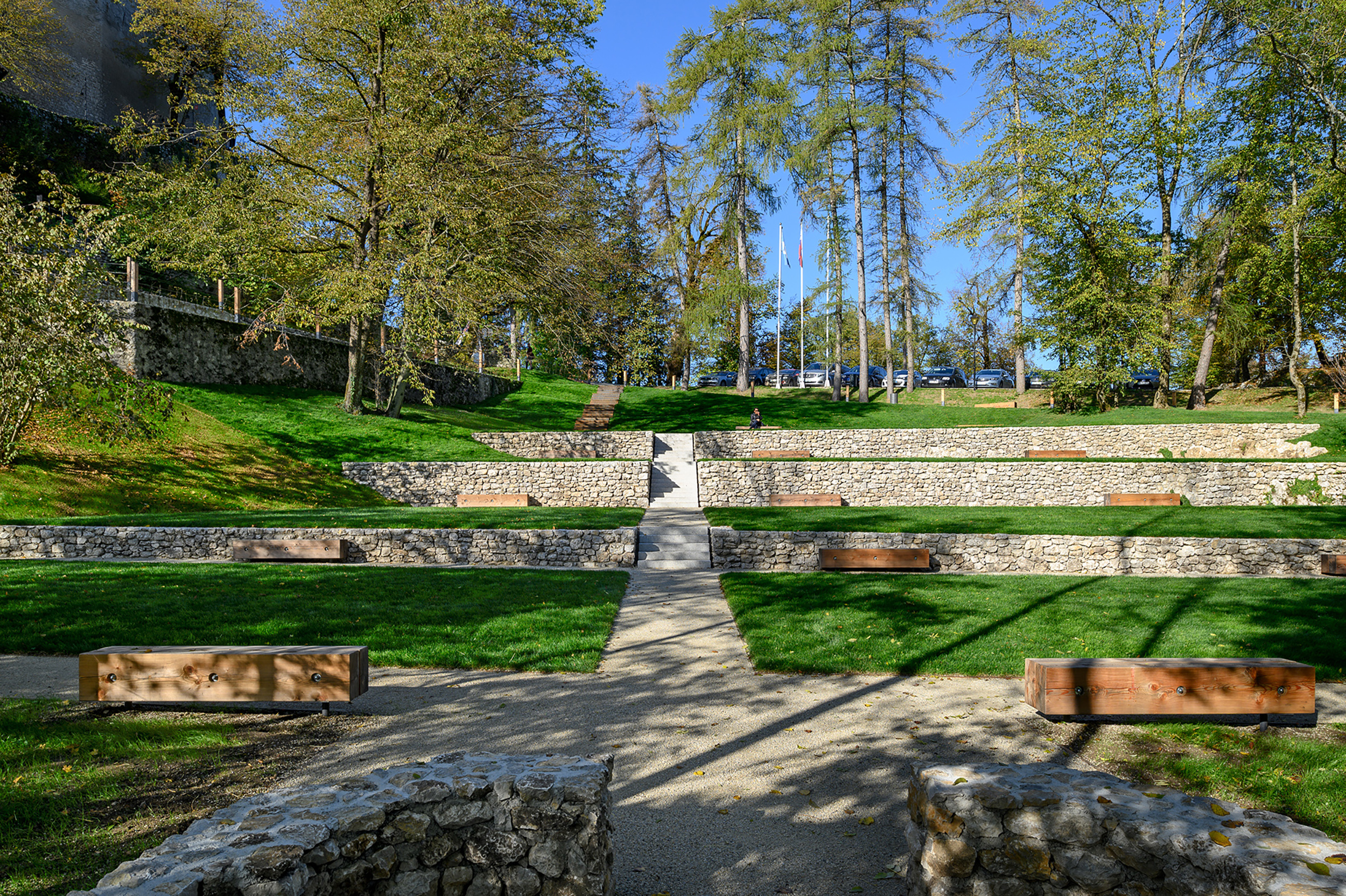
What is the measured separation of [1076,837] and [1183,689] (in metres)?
3.03

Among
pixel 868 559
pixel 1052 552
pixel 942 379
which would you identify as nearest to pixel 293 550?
pixel 868 559

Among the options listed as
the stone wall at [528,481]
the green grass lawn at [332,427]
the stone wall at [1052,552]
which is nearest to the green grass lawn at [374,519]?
the stone wall at [528,481]

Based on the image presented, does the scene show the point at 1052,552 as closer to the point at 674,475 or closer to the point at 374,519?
the point at 674,475

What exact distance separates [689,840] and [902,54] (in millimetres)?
34309

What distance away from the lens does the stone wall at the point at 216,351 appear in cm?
2077

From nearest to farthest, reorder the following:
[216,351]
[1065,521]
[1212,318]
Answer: [1065,521] < [216,351] < [1212,318]

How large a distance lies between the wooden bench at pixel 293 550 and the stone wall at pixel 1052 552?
6680 millimetres

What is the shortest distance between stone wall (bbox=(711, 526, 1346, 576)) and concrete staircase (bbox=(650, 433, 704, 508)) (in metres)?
6.29

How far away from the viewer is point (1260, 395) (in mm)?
29156

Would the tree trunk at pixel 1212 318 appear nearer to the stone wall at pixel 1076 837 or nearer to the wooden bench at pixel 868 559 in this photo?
the wooden bench at pixel 868 559

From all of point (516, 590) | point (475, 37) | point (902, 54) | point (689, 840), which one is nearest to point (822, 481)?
point (516, 590)

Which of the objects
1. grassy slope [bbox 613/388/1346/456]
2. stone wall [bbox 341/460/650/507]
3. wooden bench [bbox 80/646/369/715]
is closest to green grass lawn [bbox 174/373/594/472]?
stone wall [bbox 341/460/650/507]

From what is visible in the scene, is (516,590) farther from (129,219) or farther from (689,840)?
(129,219)

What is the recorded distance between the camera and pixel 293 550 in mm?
12227
